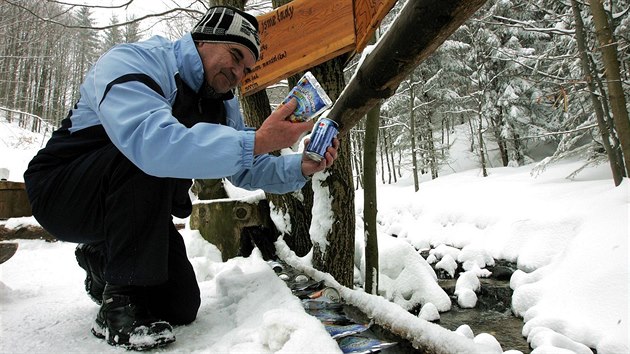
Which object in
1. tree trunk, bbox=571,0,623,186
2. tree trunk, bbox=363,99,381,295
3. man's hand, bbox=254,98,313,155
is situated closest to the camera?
man's hand, bbox=254,98,313,155

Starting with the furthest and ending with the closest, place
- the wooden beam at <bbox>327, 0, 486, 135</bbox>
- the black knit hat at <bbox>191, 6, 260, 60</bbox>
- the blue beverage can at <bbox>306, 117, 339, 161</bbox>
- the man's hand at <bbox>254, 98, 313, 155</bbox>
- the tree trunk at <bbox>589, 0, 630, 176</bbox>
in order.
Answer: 1. the tree trunk at <bbox>589, 0, 630, 176</bbox>
2. the blue beverage can at <bbox>306, 117, 339, 161</bbox>
3. the black knit hat at <bbox>191, 6, 260, 60</bbox>
4. the man's hand at <bbox>254, 98, 313, 155</bbox>
5. the wooden beam at <bbox>327, 0, 486, 135</bbox>

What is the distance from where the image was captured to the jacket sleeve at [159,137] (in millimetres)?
1161

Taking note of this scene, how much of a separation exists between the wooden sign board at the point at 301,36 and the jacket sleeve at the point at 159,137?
1408 mm

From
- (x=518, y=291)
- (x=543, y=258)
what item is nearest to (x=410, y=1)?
(x=518, y=291)

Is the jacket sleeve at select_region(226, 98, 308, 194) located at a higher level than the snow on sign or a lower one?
lower

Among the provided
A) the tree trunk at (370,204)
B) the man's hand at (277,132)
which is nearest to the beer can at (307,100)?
the man's hand at (277,132)

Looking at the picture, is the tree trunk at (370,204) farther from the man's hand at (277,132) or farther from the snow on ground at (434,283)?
the man's hand at (277,132)

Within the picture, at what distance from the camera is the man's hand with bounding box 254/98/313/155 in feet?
→ 4.16

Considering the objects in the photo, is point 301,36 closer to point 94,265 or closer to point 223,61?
point 223,61

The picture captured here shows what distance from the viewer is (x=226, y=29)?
5.29 feet

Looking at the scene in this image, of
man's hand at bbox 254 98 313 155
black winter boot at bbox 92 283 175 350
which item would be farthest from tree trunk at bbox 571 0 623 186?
black winter boot at bbox 92 283 175 350

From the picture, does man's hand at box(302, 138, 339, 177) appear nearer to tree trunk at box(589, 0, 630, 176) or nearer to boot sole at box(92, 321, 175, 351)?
boot sole at box(92, 321, 175, 351)

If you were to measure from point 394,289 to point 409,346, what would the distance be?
4151mm

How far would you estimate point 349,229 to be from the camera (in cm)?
266
